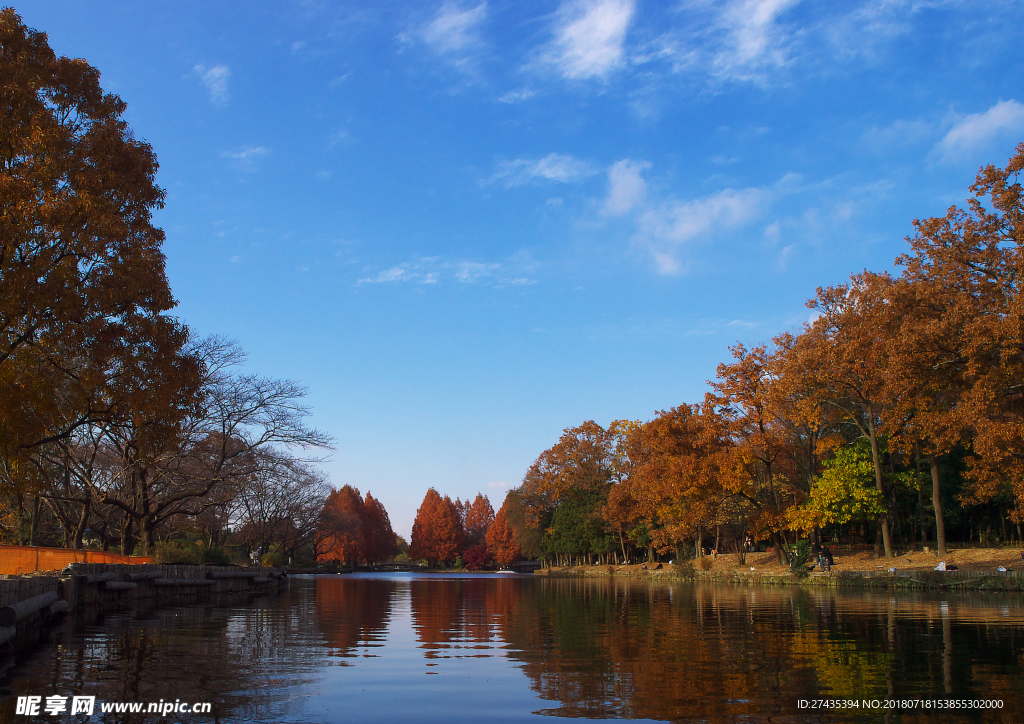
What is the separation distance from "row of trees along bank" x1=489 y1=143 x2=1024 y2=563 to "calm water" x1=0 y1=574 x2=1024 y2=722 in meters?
11.5

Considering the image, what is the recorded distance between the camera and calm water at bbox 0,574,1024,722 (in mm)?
6750

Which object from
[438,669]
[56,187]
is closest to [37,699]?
[438,669]

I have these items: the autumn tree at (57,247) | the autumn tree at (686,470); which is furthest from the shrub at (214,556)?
the autumn tree at (686,470)

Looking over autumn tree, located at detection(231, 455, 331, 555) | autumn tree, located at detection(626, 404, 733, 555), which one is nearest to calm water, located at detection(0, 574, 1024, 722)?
autumn tree, located at detection(626, 404, 733, 555)

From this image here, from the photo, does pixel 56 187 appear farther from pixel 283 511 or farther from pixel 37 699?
pixel 283 511

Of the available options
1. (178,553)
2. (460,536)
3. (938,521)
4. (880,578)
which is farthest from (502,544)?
(880,578)

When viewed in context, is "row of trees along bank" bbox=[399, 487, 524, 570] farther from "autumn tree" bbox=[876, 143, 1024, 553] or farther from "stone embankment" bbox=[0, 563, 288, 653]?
"autumn tree" bbox=[876, 143, 1024, 553]

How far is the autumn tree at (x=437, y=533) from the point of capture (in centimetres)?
11519

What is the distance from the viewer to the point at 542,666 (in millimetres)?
9500

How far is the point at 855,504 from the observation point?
3503 cm

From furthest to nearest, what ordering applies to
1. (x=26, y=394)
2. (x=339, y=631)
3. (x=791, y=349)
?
(x=791, y=349), (x=339, y=631), (x=26, y=394)

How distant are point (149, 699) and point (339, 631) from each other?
321 inches

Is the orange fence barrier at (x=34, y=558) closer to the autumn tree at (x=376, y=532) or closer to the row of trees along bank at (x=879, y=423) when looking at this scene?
the row of trees along bank at (x=879, y=423)

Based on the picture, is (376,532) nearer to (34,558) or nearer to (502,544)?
(502,544)
